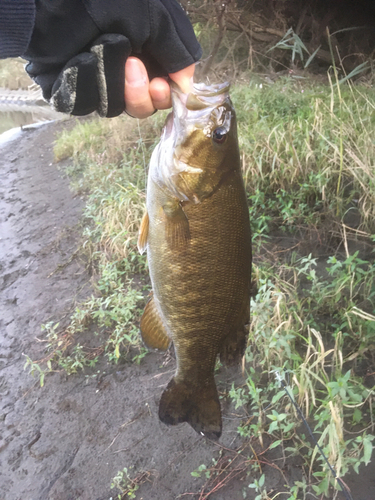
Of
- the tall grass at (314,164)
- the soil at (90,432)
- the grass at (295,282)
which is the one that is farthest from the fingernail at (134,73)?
the soil at (90,432)

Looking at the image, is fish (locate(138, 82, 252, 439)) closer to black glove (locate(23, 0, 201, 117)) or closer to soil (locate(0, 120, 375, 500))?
black glove (locate(23, 0, 201, 117))

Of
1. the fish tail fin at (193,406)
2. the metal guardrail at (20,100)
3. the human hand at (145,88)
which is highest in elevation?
the human hand at (145,88)

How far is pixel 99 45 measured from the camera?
1128mm

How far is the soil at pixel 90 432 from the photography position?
2322 mm

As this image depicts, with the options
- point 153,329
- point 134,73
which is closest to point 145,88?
point 134,73

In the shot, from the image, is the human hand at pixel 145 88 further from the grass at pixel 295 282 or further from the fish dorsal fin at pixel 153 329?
the grass at pixel 295 282

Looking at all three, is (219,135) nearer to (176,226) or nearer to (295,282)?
(176,226)

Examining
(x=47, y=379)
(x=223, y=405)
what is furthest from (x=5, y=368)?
(x=223, y=405)

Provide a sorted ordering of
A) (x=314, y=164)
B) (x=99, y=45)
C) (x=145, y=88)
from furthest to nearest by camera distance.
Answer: (x=314, y=164)
(x=145, y=88)
(x=99, y=45)

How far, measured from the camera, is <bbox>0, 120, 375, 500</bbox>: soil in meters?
2.32

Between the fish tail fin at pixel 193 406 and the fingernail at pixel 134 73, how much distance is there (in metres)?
1.24

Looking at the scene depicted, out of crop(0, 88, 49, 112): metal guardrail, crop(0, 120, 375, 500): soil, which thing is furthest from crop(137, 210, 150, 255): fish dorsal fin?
crop(0, 88, 49, 112): metal guardrail

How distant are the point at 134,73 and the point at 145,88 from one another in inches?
2.3

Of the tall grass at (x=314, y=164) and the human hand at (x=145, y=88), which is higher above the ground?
the human hand at (x=145, y=88)
